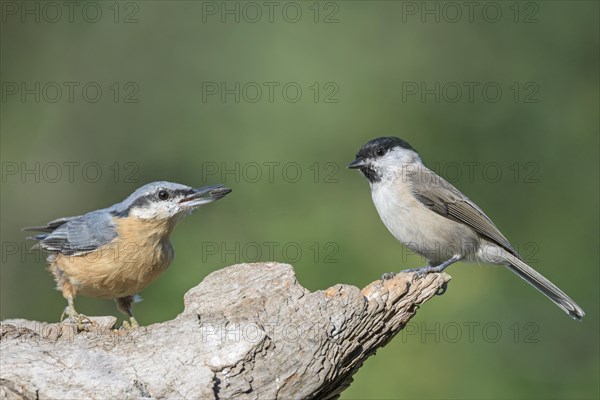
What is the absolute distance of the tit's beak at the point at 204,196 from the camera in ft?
19.6

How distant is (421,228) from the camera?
20.9ft

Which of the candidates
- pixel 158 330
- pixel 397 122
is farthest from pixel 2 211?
pixel 158 330

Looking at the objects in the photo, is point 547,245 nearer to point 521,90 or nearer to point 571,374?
point 571,374

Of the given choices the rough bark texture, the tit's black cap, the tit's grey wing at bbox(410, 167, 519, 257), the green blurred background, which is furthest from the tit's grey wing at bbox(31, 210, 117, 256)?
the tit's grey wing at bbox(410, 167, 519, 257)

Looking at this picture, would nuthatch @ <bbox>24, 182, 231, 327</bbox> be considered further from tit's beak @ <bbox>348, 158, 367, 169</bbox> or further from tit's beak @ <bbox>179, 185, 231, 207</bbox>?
tit's beak @ <bbox>348, 158, 367, 169</bbox>

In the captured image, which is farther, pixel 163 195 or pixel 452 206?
pixel 452 206

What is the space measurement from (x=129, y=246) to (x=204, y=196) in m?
0.69

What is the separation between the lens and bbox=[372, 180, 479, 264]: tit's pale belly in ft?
20.9

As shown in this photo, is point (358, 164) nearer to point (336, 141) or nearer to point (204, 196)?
point (204, 196)

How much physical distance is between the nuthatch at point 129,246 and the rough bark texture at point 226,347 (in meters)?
1.08

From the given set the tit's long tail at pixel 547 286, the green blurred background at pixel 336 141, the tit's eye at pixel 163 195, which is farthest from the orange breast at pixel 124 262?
the tit's long tail at pixel 547 286

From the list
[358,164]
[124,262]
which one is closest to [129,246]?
[124,262]

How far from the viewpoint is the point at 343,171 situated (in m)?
8.80

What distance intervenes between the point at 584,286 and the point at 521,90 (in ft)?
9.01
